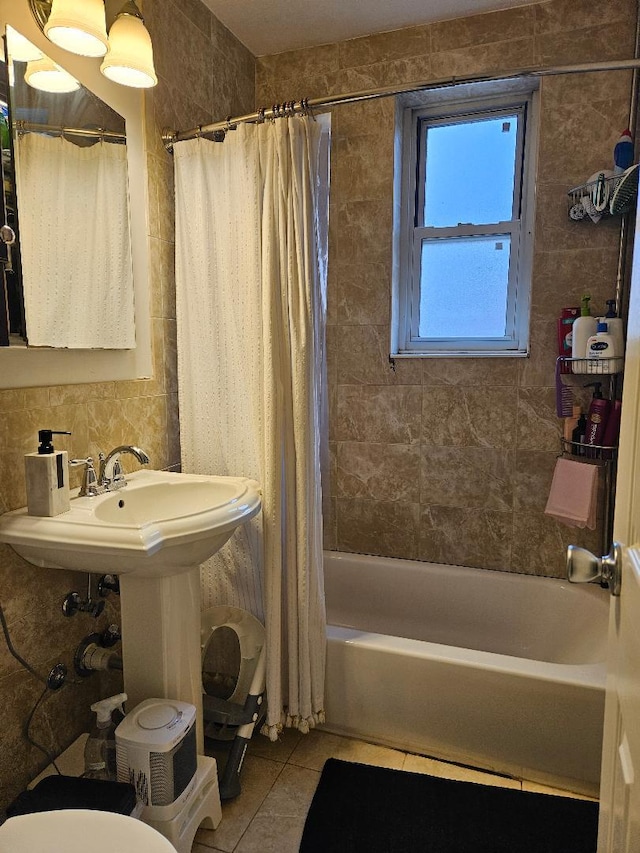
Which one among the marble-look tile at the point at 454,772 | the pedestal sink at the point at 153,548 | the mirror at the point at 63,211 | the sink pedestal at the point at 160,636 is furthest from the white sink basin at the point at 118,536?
the marble-look tile at the point at 454,772

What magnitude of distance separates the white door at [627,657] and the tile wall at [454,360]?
135 centimetres

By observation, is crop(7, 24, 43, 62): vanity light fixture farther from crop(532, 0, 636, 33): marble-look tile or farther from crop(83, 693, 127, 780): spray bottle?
crop(532, 0, 636, 33): marble-look tile

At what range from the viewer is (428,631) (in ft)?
7.57

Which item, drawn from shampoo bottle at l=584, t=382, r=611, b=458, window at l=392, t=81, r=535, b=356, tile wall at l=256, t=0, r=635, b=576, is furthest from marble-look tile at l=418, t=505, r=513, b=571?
window at l=392, t=81, r=535, b=356

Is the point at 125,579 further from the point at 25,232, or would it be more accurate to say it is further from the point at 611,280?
the point at 611,280

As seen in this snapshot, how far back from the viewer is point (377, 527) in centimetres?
246

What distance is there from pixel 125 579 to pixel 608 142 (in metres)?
2.19

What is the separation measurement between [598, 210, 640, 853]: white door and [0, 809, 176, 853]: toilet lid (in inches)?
28.4

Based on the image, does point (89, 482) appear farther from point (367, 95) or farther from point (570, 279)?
point (570, 279)

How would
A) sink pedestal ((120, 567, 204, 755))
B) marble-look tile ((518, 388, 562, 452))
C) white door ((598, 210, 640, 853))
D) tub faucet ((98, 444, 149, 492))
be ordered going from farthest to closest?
marble-look tile ((518, 388, 562, 452))
tub faucet ((98, 444, 149, 492))
sink pedestal ((120, 567, 204, 755))
white door ((598, 210, 640, 853))

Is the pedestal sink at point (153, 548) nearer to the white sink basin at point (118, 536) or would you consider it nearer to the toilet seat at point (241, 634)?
the white sink basin at point (118, 536)

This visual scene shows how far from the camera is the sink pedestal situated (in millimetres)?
1387

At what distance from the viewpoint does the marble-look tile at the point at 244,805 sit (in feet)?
4.75

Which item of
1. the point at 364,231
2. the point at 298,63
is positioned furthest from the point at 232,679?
the point at 298,63
